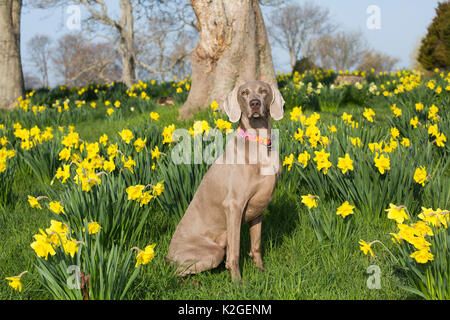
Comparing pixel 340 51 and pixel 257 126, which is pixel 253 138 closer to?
pixel 257 126

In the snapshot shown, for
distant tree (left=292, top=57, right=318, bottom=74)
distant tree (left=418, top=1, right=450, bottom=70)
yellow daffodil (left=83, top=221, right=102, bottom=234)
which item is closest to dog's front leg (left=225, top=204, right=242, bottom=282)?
yellow daffodil (left=83, top=221, right=102, bottom=234)

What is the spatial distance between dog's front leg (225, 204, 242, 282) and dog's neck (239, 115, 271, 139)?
48 cm

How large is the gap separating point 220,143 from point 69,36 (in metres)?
40.7

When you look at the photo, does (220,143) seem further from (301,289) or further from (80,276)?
(80,276)

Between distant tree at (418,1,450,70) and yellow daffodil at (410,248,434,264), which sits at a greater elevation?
distant tree at (418,1,450,70)

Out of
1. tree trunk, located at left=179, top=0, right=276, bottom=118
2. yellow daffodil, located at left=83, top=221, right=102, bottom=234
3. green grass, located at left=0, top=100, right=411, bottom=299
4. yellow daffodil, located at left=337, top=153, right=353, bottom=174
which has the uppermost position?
tree trunk, located at left=179, top=0, right=276, bottom=118

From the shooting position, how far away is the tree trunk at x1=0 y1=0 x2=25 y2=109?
30.5ft

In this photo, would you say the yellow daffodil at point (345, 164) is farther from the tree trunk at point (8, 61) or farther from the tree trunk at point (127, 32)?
the tree trunk at point (127, 32)

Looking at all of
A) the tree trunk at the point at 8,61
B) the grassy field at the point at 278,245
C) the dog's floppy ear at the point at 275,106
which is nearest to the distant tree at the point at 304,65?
the tree trunk at the point at 8,61

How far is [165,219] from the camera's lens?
3172 mm

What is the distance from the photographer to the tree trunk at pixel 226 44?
254 inches

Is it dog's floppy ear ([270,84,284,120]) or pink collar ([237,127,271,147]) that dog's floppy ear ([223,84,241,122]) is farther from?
dog's floppy ear ([270,84,284,120])

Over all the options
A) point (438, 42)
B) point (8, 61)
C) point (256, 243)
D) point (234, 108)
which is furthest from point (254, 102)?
point (438, 42)
